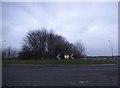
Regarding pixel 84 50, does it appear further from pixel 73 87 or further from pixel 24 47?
pixel 73 87

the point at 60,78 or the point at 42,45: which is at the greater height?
the point at 42,45

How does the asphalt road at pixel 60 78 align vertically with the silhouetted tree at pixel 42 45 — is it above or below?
below

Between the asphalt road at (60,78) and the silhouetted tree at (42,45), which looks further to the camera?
the silhouetted tree at (42,45)

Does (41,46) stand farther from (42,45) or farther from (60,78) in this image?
(60,78)

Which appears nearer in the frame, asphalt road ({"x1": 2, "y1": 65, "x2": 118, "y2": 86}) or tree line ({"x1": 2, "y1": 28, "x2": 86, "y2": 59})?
asphalt road ({"x1": 2, "y1": 65, "x2": 118, "y2": 86})

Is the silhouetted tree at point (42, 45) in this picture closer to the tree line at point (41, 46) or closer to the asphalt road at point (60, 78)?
the tree line at point (41, 46)

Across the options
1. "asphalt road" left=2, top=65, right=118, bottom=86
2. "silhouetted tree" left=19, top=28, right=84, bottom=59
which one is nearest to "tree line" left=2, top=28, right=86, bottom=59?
"silhouetted tree" left=19, top=28, right=84, bottom=59

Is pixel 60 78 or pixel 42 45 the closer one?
pixel 60 78

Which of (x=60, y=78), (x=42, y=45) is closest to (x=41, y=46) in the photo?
(x=42, y=45)

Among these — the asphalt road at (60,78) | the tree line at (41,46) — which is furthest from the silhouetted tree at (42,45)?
the asphalt road at (60,78)

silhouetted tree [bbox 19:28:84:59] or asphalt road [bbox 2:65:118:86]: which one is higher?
silhouetted tree [bbox 19:28:84:59]

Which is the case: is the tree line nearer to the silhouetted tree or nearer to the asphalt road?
the silhouetted tree

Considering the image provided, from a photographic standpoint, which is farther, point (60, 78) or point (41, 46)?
point (41, 46)

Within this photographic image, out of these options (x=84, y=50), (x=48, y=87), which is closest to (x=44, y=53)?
(x=84, y=50)
